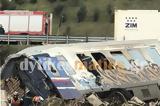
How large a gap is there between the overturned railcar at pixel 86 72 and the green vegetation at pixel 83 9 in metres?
54.8

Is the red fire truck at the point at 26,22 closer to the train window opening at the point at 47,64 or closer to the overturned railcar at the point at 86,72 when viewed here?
the overturned railcar at the point at 86,72

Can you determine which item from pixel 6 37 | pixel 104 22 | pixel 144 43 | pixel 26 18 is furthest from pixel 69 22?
pixel 144 43

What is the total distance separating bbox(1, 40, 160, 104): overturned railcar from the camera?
16.1 meters

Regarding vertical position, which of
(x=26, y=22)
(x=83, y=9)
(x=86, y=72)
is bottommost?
(x=86, y=72)

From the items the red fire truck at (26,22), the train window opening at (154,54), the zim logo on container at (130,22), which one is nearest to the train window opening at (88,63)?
the train window opening at (154,54)

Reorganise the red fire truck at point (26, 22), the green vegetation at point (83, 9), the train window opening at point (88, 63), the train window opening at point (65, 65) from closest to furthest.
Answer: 1. the train window opening at point (65, 65)
2. the train window opening at point (88, 63)
3. the red fire truck at point (26, 22)
4. the green vegetation at point (83, 9)

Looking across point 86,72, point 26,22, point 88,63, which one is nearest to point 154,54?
point 88,63

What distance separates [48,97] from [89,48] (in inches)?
82.4

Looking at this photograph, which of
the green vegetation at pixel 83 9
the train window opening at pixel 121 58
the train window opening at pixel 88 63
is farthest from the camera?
the green vegetation at pixel 83 9

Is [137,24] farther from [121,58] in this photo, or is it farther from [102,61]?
[102,61]

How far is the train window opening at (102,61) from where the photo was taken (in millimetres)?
16859

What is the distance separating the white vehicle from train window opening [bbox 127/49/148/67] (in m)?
7.20

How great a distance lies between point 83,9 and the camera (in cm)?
8306

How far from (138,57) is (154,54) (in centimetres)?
59
